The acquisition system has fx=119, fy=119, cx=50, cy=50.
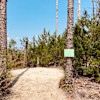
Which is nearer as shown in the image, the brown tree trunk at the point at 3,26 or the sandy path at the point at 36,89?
the sandy path at the point at 36,89

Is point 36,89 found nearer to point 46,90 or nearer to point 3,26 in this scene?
Result: point 46,90

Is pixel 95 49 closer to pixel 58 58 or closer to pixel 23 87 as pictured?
pixel 23 87

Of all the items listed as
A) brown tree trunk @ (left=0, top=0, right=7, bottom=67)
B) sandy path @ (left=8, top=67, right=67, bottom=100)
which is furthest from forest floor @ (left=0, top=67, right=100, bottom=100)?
brown tree trunk @ (left=0, top=0, right=7, bottom=67)

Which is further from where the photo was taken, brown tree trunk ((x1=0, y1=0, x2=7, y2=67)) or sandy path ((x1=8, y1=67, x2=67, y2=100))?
brown tree trunk ((x1=0, y1=0, x2=7, y2=67))

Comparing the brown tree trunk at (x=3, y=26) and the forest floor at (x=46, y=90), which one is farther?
the brown tree trunk at (x=3, y=26)

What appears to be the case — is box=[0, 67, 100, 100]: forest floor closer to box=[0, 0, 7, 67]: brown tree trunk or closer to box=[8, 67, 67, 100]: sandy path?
box=[8, 67, 67, 100]: sandy path

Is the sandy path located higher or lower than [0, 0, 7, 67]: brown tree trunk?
lower

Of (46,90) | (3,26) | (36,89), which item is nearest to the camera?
(46,90)

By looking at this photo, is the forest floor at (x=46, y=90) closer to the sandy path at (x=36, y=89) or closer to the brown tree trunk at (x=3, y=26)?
the sandy path at (x=36, y=89)

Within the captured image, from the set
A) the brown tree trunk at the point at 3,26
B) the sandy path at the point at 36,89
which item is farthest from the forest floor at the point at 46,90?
the brown tree trunk at the point at 3,26

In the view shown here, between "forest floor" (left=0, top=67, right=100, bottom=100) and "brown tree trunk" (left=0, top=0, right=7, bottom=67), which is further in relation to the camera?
"brown tree trunk" (left=0, top=0, right=7, bottom=67)

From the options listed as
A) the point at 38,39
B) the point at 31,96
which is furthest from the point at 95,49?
the point at 38,39

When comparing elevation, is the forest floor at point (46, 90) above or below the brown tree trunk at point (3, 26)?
below

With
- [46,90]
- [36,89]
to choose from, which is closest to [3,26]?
[36,89]
